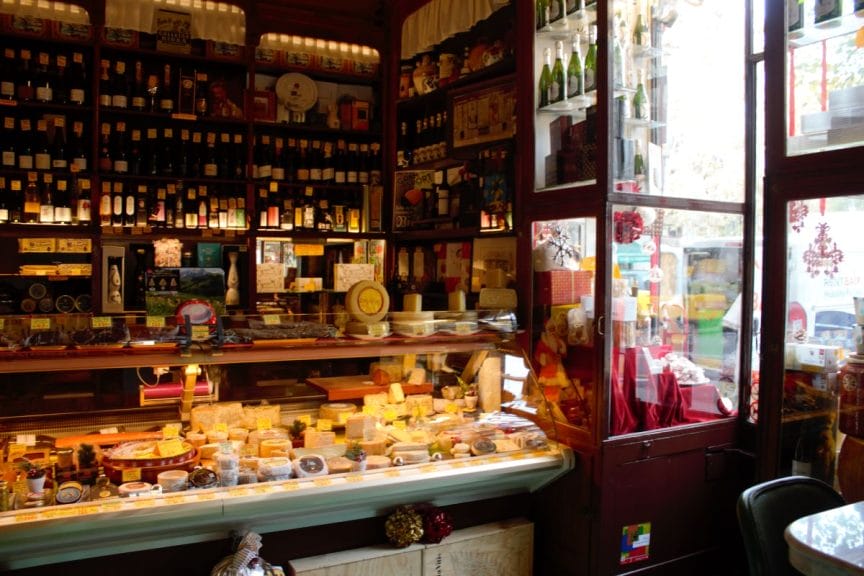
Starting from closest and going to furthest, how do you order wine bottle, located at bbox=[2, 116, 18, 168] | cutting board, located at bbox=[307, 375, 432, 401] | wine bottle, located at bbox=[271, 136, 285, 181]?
cutting board, located at bbox=[307, 375, 432, 401]
wine bottle, located at bbox=[2, 116, 18, 168]
wine bottle, located at bbox=[271, 136, 285, 181]

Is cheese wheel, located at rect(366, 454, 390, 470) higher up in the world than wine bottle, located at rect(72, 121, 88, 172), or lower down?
lower down

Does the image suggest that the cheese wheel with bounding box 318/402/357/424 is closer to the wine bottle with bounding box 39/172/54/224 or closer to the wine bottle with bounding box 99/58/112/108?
the wine bottle with bounding box 39/172/54/224

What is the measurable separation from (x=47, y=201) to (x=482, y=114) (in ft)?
10.6

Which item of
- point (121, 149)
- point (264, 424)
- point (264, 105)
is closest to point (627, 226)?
point (264, 424)

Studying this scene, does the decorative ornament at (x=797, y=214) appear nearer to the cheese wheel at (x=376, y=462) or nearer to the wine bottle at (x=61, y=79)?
the cheese wheel at (x=376, y=462)

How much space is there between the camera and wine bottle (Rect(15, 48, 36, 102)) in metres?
4.87

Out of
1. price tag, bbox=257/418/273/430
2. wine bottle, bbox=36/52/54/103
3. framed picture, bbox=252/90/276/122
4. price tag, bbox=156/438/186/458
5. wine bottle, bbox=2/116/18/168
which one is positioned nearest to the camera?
price tag, bbox=156/438/186/458

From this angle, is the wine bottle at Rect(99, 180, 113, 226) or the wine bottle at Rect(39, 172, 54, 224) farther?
the wine bottle at Rect(99, 180, 113, 226)

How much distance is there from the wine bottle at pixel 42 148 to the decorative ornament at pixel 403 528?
12.3 feet

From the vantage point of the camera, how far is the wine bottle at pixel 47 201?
16.2ft

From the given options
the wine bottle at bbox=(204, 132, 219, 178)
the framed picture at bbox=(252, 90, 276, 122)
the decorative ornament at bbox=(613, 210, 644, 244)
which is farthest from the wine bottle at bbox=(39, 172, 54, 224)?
the decorative ornament at bbox=(613, 210, 644, 244)

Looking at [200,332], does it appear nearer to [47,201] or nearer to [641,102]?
[641,102]

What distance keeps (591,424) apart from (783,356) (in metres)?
0.87

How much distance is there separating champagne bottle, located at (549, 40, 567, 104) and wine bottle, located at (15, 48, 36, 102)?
12.1 ft
